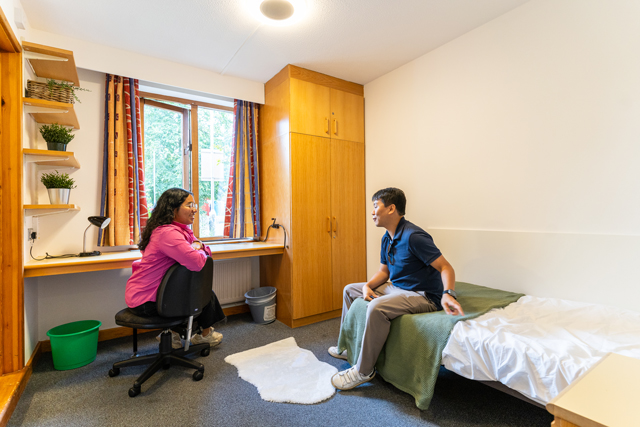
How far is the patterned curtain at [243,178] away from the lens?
3.38 metres

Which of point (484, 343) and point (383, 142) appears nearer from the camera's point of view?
point (484, 343)

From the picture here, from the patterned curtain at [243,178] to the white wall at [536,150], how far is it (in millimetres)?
1631

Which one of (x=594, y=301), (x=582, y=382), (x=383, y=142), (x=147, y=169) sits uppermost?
(x=383, y=142)

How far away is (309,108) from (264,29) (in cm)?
83

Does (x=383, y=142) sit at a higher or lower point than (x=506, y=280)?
higher

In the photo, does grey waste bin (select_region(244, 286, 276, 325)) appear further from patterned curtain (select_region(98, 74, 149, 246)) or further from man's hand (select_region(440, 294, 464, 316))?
man's hand (select_region(440, 294, 464, 316))

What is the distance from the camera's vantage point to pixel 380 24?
2410mm

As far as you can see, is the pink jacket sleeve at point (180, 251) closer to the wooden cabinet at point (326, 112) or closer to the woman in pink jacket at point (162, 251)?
the woman in pink jacket at point (162, 251)

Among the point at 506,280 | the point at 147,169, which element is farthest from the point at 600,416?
the point at 147,169

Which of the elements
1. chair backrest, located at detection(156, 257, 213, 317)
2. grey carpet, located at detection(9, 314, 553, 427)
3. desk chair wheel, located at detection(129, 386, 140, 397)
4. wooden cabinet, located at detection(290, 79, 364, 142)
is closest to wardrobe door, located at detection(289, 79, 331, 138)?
wooden cabinet, located at detection(290, 79, 364, 142)

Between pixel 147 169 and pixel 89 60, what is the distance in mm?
989

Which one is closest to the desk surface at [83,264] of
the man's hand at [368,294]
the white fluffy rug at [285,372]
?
the white fluffy rug at [285,372]

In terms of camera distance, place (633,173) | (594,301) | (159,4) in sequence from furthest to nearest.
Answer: (159,4), (594,301), (633,173)

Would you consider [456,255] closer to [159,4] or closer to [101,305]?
[159,4]
